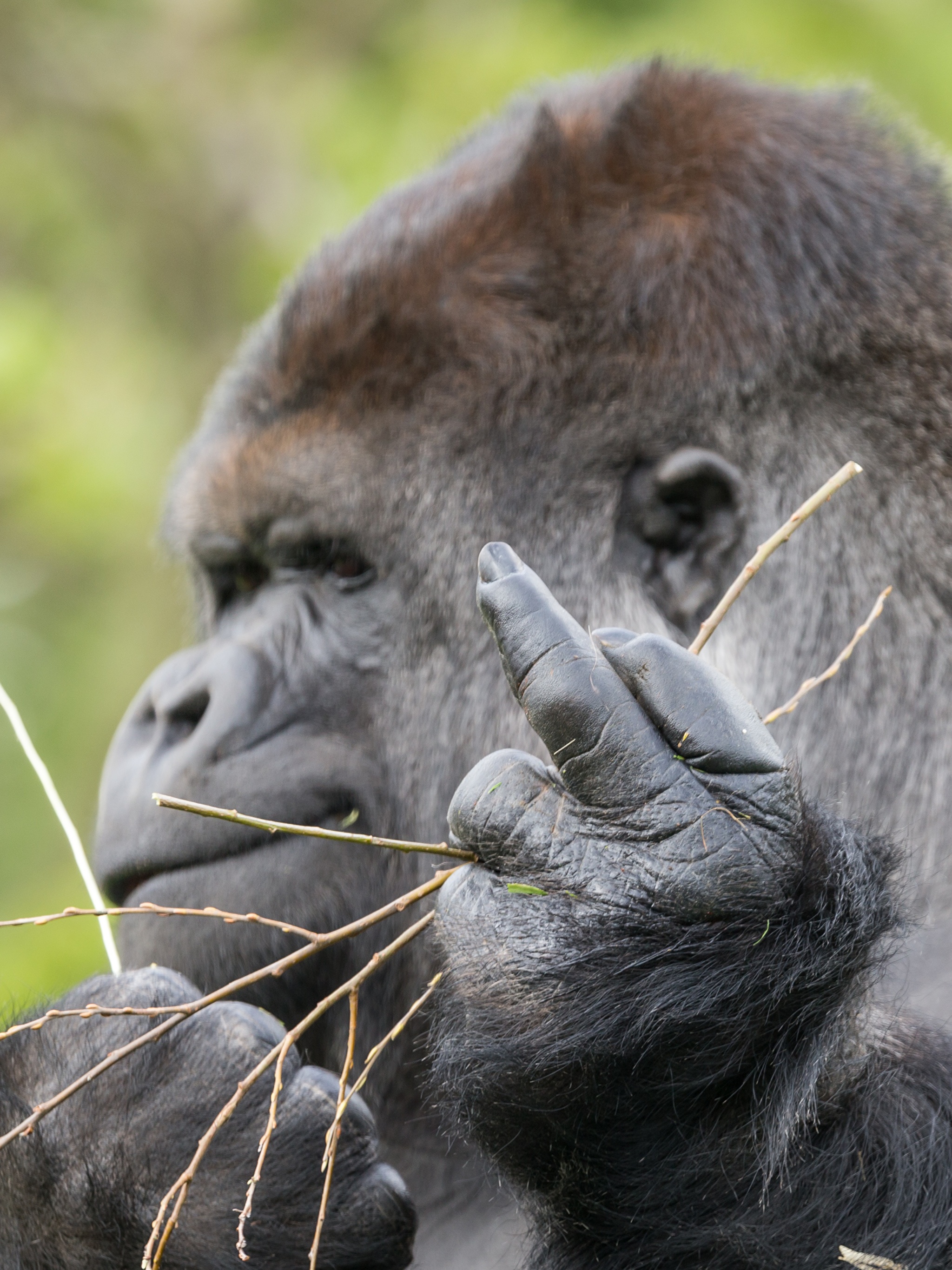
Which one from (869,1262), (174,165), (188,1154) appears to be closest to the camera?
(869,1262)

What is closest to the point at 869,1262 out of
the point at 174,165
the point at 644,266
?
the point at 644,266

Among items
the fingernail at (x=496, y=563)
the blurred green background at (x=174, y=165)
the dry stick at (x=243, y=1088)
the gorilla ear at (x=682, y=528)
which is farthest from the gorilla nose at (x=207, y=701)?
the blurred green background at (x=174, y=165)

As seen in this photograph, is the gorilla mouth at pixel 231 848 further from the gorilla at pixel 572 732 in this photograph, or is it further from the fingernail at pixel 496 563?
the fingernail at pixel 496 563

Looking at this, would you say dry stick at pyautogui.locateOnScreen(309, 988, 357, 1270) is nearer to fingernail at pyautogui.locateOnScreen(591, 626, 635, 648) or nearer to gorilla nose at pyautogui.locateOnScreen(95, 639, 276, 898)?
fingernail at pyautogui.locateOnScreen(591, 626, 635, 648)

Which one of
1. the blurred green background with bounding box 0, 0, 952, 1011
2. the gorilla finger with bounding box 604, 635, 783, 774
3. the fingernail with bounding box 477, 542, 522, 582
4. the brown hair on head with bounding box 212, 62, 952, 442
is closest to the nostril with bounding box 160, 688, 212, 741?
the brown hair on head with bounding box 212, 62, 952, 442

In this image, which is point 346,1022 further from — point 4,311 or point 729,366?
point 4,311

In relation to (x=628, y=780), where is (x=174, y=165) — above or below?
above

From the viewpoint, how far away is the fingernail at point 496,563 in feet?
5.11

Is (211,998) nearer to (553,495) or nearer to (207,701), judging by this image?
(207,701)

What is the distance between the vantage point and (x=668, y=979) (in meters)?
1.59

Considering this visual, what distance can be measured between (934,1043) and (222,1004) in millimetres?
888

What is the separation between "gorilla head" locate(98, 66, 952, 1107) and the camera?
230 cm

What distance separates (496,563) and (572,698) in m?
0.17

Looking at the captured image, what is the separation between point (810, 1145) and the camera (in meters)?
1.76
